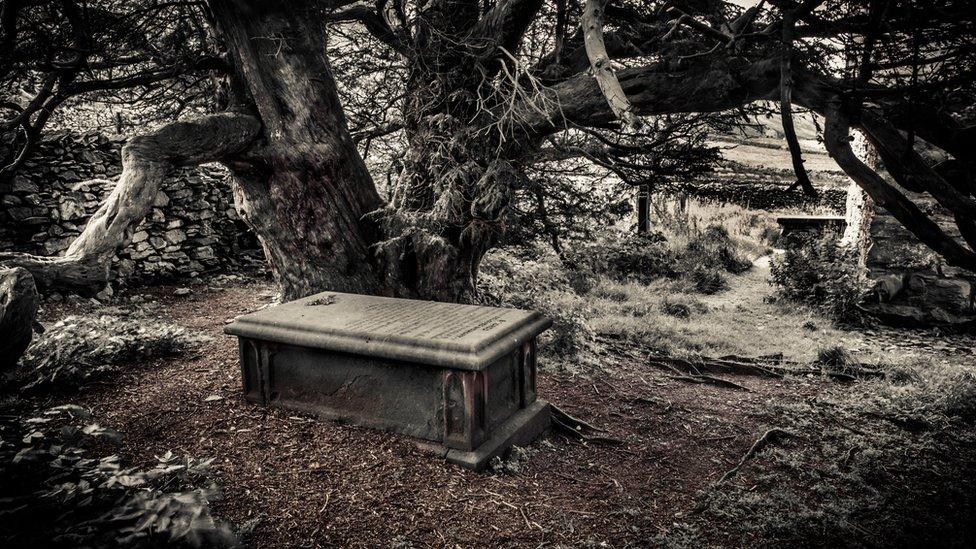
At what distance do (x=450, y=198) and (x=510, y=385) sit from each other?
1651mm

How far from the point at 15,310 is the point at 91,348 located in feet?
6.07

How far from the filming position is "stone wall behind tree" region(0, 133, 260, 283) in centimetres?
708

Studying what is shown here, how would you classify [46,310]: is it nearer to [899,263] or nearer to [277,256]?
[277,256]

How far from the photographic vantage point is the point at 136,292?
7.84 metres

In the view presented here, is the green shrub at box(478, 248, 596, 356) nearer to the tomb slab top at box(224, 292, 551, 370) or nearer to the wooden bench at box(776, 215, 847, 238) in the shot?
the tomb slab top at box(224, 292, 551, 370)

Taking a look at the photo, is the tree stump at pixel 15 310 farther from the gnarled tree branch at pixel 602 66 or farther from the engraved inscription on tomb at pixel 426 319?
the gnarled tree branch at pixel 602 66

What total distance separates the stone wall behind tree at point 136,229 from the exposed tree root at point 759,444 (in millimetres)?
6022

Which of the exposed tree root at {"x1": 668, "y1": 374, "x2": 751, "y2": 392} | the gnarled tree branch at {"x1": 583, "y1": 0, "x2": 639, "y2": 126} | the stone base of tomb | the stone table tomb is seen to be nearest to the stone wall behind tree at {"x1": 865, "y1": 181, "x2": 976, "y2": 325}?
the exposed tree root at {"x1": 668, "y1": 374, "x2": 751, "y2": 392}

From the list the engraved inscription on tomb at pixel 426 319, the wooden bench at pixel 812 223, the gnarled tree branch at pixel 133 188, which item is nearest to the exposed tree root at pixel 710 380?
the engraved inscription on tomb at pixel 426 319

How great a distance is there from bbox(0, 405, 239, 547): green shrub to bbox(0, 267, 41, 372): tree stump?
0.47 metres

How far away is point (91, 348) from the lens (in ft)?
15.4

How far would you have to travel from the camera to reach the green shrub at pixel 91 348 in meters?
4.19

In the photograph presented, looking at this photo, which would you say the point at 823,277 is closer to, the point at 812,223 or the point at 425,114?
the point at 812,223

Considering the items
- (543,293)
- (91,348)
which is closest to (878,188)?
(543,293)
